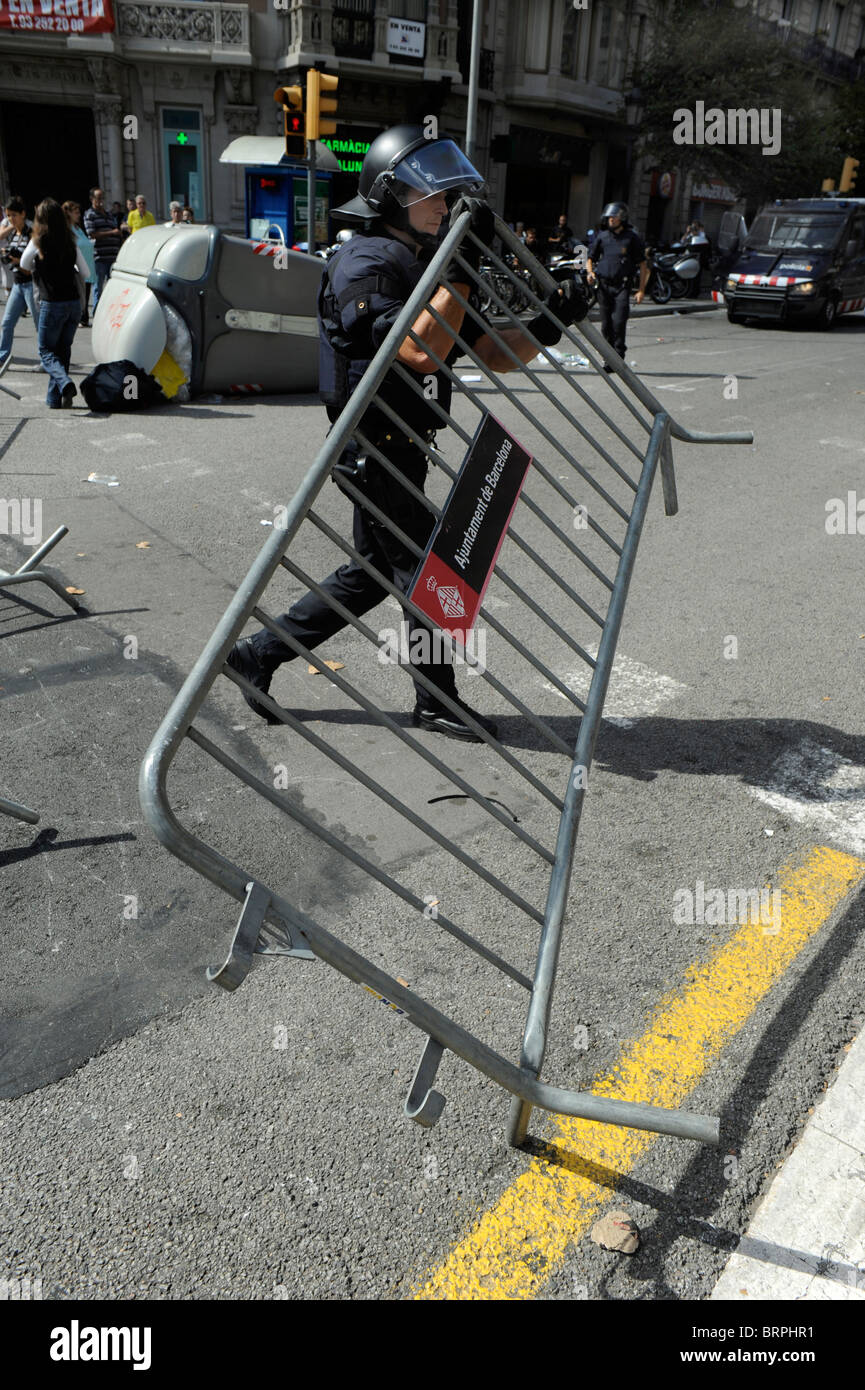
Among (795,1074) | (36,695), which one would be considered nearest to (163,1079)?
(795,1074)

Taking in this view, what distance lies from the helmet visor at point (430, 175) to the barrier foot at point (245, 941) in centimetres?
260

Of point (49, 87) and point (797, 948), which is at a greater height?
point (49, 87)

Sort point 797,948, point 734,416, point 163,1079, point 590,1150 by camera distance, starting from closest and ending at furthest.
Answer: point 590,1150 → point 163,1079 → point 797,948 → point 734,416

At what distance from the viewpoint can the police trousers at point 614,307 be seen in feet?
42.1

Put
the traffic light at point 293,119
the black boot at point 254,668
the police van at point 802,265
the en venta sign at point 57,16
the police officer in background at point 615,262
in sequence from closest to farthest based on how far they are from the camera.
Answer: the black boot at point 254,668 < the police officer in background at point 615,262 < the traffic light at point 293,119 < the police van at point 802,265 < the en venta sign at point 57,16

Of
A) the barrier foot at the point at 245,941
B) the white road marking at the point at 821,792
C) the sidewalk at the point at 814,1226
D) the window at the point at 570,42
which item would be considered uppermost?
the window at the point at 570,42

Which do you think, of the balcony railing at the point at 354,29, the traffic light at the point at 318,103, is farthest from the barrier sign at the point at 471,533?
the balcony railing at the point at 354,29

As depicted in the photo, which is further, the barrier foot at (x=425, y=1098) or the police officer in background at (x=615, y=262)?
the police officer in background at (x=615, y=262)

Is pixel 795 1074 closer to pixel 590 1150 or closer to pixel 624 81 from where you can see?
pixel 590 1150

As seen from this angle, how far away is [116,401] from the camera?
9445 millimetres

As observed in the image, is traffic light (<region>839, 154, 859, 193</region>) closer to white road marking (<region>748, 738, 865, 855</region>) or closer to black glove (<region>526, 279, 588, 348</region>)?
white road marking (<region>748, 738, 865, 855</region>)

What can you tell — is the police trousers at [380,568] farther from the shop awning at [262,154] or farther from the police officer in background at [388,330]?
the shop awning at [262,154]
